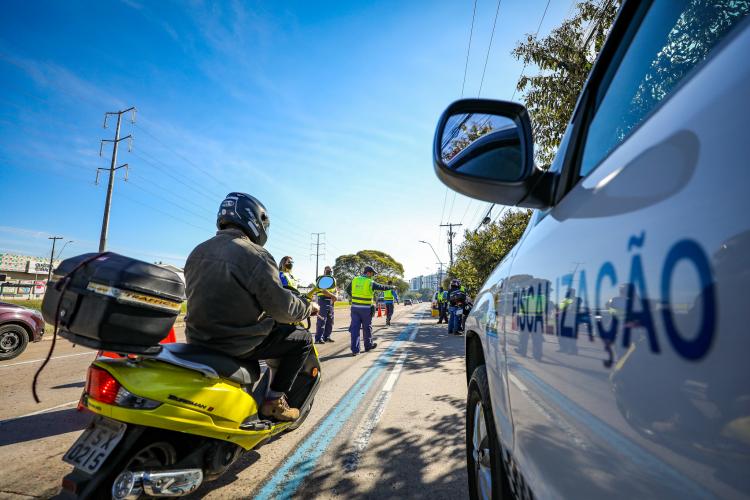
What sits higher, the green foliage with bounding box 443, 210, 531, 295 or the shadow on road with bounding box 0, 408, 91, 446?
the green foliage with bounding box 443, 210, 531, 295

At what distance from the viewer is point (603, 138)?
112 cm

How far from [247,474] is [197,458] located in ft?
2.23

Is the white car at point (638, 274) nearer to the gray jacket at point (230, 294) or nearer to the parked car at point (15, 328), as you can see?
the gray jacket at point (230, 294)

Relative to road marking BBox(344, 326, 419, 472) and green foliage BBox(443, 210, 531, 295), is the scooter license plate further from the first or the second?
green foliage BBox(443, 210, 531, 295)

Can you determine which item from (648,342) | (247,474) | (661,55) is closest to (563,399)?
(648,342)

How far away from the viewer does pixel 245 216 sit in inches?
113

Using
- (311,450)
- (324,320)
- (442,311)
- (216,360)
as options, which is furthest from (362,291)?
(442,311)

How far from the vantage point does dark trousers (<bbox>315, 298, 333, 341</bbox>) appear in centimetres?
1023

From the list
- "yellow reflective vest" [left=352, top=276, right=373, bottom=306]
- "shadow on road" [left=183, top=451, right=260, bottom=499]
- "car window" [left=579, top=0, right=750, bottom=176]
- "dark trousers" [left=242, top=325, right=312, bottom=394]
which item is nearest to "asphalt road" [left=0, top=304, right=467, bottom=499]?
"shadow on road" [left=183, top=451, right=260, bottom=499]

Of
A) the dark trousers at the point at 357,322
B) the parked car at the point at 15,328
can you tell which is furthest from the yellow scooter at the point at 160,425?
the parked car at the point at 15,328

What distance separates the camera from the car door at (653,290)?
459 millimetres

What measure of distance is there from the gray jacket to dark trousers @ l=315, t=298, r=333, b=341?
7559mm

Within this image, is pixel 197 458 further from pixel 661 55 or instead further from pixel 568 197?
pixel 661 55

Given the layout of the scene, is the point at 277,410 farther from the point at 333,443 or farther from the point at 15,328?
the point at 15,328
